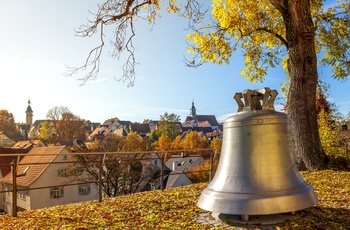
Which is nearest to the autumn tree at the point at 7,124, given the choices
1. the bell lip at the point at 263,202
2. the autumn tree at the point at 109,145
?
the autumn tree at the point at 109,145

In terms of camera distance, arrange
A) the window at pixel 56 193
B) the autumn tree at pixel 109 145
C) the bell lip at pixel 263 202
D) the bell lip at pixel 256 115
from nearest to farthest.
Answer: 1. the bell lip at pixel 263 202
2. the bell lip at pixel 256 115
3. the window at pixel 56 193
4. the autumn tree at pixel 109 145

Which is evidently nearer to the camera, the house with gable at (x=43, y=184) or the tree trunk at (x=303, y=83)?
the tree trunk at (x=303, y=83)

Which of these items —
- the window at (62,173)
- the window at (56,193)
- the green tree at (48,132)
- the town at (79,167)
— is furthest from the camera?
the green tree at (48,132)

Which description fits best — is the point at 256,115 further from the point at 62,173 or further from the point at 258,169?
the point at 62,173

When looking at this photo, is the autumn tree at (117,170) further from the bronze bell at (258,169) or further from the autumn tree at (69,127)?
the autumn tree at (69,127)

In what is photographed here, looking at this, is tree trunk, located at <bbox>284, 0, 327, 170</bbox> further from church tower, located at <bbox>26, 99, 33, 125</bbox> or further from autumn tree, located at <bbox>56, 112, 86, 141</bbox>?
church tower, located at <bbox>26, 99, 33, 125</bbox>

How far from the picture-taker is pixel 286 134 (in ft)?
17.5

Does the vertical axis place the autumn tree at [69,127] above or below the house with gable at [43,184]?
above

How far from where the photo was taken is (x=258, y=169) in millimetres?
5082

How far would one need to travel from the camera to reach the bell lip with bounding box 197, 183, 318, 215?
493 centimetres

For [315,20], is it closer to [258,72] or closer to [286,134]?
[258,72]

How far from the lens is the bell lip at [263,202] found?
493cm

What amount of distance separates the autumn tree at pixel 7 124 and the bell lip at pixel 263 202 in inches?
2978

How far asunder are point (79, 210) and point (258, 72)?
11.3 metres
